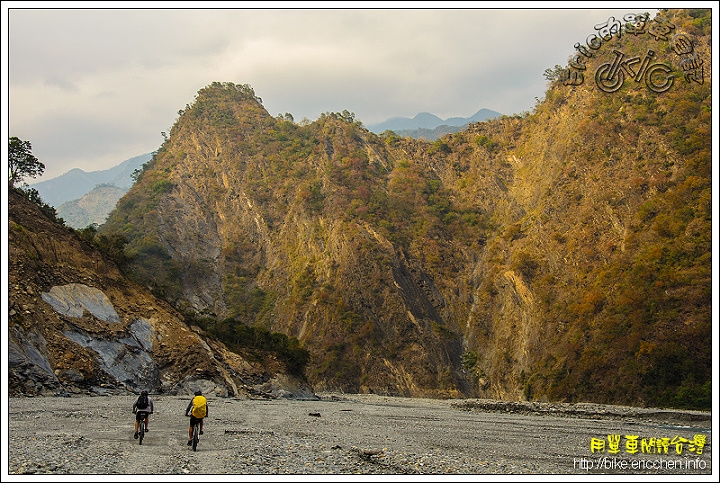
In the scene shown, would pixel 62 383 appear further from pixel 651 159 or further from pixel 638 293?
pixel 651 159

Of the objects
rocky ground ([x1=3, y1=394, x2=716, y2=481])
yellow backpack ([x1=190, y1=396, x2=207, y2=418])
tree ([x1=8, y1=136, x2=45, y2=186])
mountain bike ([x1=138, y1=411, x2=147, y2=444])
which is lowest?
rocky ground ([x1=3, y1=394, x2=716, y2=481])

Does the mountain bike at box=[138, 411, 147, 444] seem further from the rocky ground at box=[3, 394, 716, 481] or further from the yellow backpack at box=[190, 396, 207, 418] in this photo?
the yellow backpack at box=[190, 396, 207, 418]

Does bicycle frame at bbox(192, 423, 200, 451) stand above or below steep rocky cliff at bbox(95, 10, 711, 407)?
below

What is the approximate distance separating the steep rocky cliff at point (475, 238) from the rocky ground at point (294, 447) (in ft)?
89.7

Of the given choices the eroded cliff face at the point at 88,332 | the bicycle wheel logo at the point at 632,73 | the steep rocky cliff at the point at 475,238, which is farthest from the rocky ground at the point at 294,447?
the bicycle wheel logo at the point at 632,73

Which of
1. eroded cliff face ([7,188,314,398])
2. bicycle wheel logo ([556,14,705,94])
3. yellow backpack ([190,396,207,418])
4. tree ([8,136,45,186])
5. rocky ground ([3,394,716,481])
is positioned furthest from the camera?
→ bicycle wheel logo ([556,14,705,94])

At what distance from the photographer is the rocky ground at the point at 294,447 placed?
42.1ft

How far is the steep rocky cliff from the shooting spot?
54.9m

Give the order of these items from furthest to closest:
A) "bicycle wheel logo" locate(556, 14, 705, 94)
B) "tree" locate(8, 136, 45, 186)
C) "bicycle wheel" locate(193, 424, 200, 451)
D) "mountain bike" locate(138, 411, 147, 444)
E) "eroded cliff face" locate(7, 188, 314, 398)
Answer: "bicycle wheel logo" locate(556, 14, 705, 94) < "tree" locate(8, 136, 45, 186) < "eroded cliff face" locate(7, 188, 314, 398) < "mountain bike" locate(138, 411, 147, 444) < "bicycle wheel" locate(193, 424, 200, 451)

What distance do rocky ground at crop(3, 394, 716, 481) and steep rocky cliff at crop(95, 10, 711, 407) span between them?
2733 cm

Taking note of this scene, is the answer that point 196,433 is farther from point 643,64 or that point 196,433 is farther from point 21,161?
point 643,64

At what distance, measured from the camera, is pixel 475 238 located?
291 feet

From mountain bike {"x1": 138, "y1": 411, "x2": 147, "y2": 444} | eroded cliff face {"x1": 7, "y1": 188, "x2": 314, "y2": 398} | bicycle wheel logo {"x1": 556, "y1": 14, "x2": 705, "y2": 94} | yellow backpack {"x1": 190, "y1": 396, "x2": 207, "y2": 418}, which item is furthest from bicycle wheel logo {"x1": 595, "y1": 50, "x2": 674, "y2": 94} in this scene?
mountain bike {"x1": 138, "y1": 411, "x2": 147, "y2": 444}

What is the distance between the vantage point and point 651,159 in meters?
68.4
